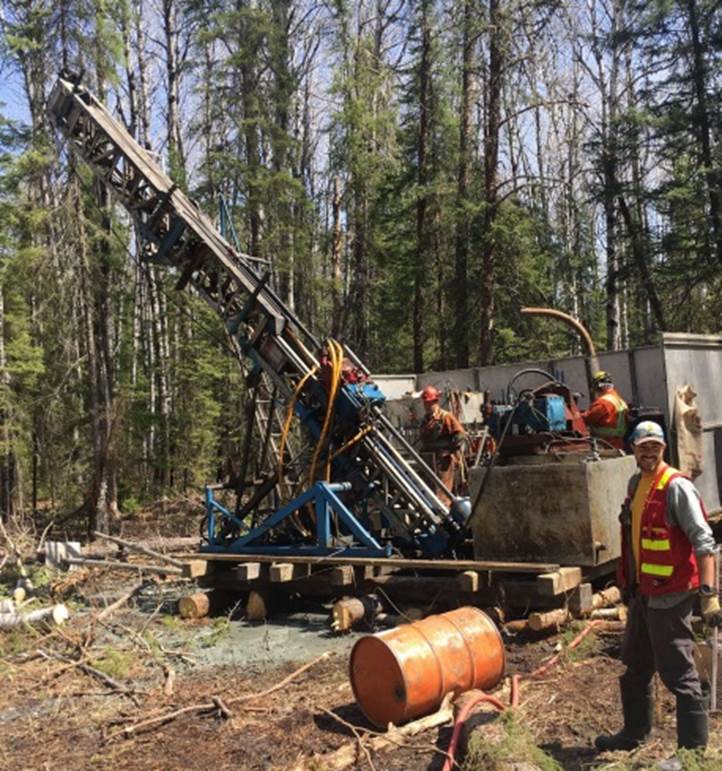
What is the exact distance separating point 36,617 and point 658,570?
22.3ft

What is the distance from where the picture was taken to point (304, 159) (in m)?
29.4

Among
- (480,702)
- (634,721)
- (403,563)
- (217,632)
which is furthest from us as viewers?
(217,632)

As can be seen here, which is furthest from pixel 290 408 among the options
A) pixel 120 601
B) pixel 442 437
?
pixel 120 601

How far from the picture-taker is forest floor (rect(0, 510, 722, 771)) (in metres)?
4.71

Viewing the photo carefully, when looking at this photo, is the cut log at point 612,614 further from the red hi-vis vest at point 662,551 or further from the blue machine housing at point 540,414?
the red hi-vis vest at point 662,551

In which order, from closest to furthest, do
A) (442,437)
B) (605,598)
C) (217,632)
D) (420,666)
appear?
(420,666)
(605,598)
(217,632)
(442,437)

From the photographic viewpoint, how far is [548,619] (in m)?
6.89

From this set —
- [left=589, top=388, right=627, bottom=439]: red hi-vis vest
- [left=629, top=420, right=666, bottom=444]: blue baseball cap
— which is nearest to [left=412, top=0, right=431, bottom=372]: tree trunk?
[left=589, top=388, right=627, bottom=439]: red hi-vis vest

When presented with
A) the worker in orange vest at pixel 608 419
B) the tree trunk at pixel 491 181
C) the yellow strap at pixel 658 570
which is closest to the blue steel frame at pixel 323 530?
the worker in orange vest at pixel 608 419

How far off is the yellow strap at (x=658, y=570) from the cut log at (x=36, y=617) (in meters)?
6.46

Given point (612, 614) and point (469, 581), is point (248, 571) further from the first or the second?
point (612, 614)

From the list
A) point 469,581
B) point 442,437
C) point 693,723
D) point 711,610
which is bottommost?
point 693,723

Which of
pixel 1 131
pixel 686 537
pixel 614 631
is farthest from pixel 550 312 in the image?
pixel 1 131

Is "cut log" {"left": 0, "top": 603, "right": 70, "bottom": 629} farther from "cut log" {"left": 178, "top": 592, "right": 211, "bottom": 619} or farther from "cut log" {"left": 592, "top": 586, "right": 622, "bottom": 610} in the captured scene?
"cut log" {"left": 592, "top": 586, "right": 622, "bottom": 610}
